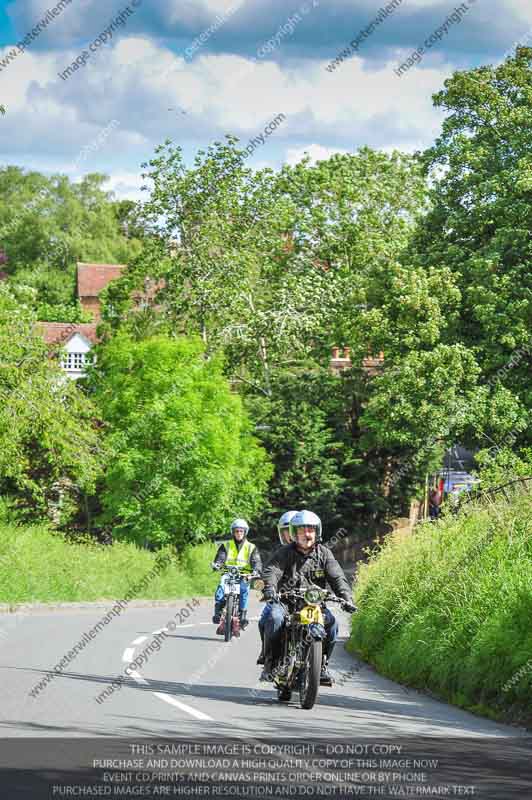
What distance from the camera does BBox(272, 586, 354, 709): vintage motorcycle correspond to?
40.2 feet

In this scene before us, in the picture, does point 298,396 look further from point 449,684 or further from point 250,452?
point 449,684

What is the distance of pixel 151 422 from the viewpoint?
140ft

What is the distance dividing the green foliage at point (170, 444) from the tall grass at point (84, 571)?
2.11 metres

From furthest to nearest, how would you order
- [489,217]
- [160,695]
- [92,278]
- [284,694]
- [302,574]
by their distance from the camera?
[92,278] → [489,217] → [160,695] → [284,694] → [302,574]

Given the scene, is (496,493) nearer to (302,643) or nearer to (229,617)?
(229,617)

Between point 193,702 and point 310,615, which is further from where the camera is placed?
point 193,702

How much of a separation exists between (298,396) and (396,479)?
5.10 meters

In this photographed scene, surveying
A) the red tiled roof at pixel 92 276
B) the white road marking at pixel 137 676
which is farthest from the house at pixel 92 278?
A: the white road marking at pixel 137 676

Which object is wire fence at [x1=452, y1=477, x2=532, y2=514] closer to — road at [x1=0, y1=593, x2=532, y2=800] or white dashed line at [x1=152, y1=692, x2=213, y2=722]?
road at [x1=0, y1=593, x2=532, y2=800]

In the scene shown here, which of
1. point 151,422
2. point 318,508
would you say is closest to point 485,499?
point 151,422

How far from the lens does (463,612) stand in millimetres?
15211

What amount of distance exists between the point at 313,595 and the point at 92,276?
7751 cm

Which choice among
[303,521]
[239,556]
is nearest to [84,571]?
[239,556]

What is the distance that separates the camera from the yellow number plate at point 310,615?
1241cm
